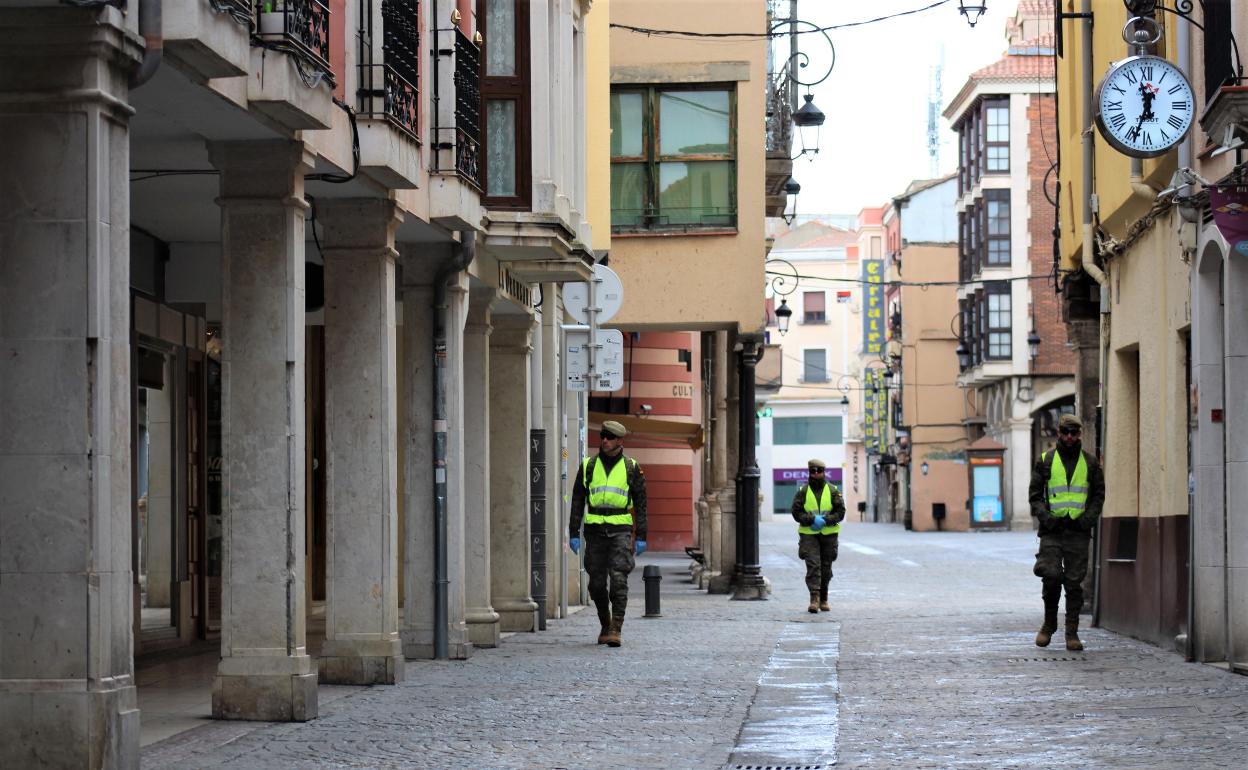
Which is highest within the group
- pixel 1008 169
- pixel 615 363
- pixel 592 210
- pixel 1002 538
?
pixel 1008 169

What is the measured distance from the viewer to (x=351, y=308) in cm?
1432

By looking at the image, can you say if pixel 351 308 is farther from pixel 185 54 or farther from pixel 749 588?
pixel 749 588

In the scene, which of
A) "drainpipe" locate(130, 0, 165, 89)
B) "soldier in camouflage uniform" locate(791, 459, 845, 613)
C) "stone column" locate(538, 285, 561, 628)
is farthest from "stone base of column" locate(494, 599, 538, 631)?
"drainpipe" locate(130, 0, 165, 89)

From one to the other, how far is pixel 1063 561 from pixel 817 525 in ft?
22.6

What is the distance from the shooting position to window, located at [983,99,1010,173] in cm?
7225

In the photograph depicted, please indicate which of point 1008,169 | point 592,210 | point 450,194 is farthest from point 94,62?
point 1008,169

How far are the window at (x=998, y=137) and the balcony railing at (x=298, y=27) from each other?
61.5 m

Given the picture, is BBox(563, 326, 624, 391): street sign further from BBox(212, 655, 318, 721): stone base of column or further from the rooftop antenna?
the rooftop antenna

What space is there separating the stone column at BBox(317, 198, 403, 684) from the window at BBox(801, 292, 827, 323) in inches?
3851

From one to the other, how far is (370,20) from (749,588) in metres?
14.5

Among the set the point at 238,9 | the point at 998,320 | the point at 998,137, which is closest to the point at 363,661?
the point at 238,9

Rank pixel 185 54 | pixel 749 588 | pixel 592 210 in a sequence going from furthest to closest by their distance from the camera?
1. pixel 749 588
2. pixel 592 210
3. pixel 185 54

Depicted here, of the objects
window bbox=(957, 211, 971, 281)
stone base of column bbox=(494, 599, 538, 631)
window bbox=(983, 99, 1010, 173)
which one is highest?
window bbox=(983, 99, 1010, 173)

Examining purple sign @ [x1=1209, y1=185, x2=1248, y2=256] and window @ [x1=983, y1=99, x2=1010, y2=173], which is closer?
purple sign @ [x1=1209, y1=185, x2=1248, y2=256]
